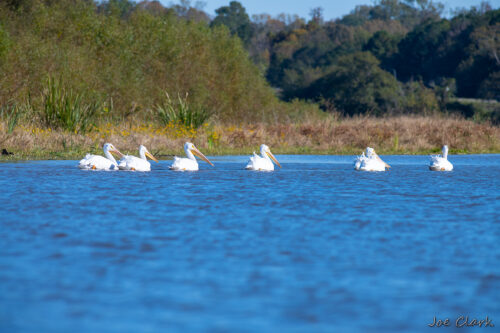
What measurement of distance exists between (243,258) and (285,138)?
2112cm

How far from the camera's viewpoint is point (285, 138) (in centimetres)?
2778

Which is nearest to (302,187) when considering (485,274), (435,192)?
(435,192)

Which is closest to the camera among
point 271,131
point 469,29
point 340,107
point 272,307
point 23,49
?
point 272,307

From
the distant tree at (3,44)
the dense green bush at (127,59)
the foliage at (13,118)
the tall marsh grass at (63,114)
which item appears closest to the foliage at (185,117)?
the dense green bush at (127,59)

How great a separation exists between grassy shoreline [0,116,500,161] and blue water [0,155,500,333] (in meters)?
9.14

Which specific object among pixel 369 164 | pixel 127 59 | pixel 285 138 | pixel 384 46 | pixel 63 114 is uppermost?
pixel 384 46

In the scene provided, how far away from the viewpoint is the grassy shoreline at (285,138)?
22.2m

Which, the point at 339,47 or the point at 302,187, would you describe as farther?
the point at 339,47

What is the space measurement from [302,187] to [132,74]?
24774 mm

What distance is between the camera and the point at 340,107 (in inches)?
2141

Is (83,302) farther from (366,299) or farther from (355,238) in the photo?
(355,238)

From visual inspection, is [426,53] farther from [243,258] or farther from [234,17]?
[243,258]

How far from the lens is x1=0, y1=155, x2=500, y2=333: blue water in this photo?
5016mm

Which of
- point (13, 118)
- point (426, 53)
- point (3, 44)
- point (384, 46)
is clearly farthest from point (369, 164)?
point (384, 46)
